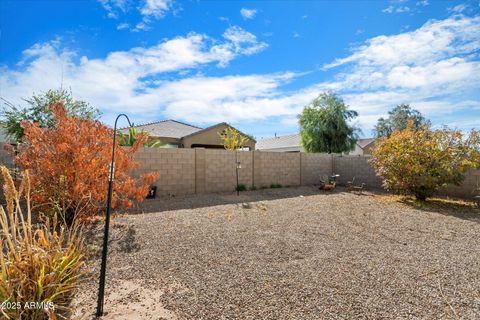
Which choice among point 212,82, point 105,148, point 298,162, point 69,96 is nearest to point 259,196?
point 298,162

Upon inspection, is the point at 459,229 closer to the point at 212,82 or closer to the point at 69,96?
the point at 212,82

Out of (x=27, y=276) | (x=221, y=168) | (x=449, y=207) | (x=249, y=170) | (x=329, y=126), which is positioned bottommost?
(x=449, y=207)

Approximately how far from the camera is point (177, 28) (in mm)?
8148

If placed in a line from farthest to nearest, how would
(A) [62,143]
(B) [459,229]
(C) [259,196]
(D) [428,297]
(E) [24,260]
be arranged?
1. (C) [259,196]
2. (B) [459,229]
3. (A) [62,143]
4. (D) [428,297]
5. (E) [24,260]

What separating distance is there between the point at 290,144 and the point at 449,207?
78.9 feet

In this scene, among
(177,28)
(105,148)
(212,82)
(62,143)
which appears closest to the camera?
(62,143)

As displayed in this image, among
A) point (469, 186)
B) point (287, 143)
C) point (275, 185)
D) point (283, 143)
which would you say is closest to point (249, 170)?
point (275, 185)

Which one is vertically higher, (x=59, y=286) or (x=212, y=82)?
(x=212, y=82)

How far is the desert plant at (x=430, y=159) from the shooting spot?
8.90 m

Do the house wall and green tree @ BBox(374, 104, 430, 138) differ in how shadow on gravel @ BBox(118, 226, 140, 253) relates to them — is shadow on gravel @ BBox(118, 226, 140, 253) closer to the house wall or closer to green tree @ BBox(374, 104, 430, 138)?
the house wall

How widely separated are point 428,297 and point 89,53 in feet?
32.3

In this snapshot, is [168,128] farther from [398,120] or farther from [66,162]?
[398,120]

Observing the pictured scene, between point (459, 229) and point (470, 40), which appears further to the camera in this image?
point (470, 40)

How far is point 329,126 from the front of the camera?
72.8 feet
